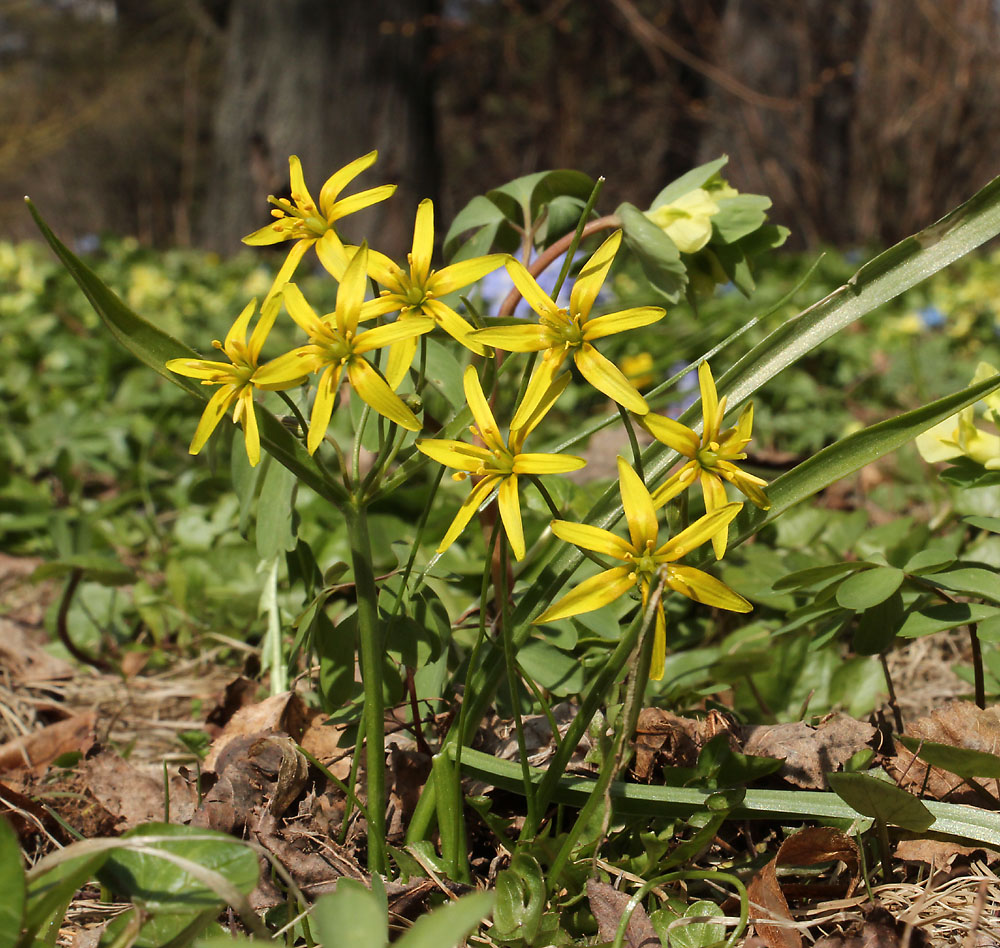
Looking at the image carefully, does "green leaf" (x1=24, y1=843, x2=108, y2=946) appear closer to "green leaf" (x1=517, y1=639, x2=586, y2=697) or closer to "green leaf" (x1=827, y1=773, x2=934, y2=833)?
"green leaf" (x1=517, y1=639, x2=586, y2=697)

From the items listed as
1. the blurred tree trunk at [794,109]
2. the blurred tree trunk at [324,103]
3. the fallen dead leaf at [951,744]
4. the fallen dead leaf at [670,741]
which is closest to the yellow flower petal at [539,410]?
the fallen dead leaf at [670,741]

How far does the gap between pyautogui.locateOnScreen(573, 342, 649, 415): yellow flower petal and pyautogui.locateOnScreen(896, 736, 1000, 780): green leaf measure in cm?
47

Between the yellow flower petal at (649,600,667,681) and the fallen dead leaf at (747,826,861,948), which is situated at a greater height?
the yellow flower petal at (649,600,667,681)

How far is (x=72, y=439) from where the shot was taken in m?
2.66

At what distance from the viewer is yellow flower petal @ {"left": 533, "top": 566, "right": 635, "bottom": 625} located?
784 millimetres

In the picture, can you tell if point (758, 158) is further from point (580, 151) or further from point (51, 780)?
point (51, 780)

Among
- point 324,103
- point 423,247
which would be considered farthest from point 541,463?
point 324,103

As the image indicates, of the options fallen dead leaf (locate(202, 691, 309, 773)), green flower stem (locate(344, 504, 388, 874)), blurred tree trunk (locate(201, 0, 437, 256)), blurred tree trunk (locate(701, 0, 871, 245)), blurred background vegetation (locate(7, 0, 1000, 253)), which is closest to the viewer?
green flower stem (locate(344, 504, 388, 874))

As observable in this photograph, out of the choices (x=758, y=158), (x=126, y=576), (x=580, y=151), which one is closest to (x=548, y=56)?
(x=580, y=151)

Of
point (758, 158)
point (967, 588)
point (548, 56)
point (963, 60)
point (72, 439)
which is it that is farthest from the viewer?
point (548, 56)

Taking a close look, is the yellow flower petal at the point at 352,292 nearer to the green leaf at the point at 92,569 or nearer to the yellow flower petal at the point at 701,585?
the yellow flower petal at the point at 701,585

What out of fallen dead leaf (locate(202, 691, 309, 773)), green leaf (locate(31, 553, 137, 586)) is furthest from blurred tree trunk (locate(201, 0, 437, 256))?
fallen dead leaf (locate(202, 691, 309, 773))

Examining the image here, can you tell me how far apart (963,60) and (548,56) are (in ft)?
19.6

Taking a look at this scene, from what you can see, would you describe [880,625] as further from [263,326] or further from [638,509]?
[263,326]
